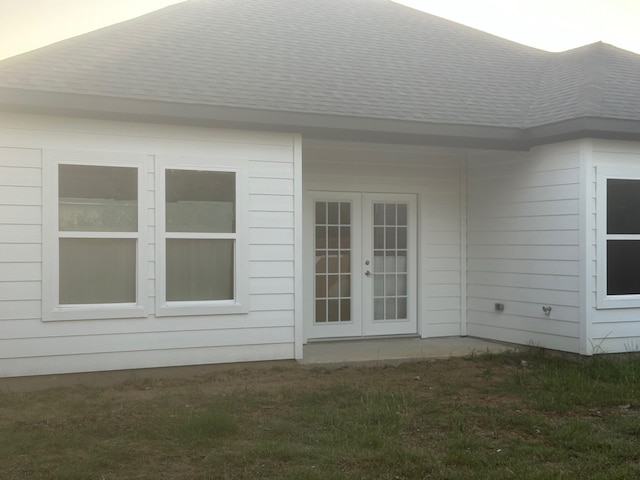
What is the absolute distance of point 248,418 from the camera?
5.98 m

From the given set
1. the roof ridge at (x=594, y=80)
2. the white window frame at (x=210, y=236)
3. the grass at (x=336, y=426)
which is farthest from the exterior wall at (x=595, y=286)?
→ the white window frame at (x=210, y=236)

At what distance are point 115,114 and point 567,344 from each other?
238 inches

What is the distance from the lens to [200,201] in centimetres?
783

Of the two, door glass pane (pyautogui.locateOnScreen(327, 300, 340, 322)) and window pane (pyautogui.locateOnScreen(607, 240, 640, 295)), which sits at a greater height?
window pane (pyautogui.locateOnScreen(607, 240, 640, 295))

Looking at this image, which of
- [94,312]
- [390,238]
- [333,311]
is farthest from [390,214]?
[94,312]

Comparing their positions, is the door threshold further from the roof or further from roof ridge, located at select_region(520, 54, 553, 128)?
roof ridge, located at select_region(520, 54, 553, 128)

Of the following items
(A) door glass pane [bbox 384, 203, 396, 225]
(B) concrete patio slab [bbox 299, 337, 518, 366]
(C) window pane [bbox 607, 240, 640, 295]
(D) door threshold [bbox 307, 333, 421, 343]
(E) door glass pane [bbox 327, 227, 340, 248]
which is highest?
(A) door glass pane [bbox 384, 203, 396, 225]

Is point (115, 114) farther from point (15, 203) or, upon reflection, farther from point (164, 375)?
point (164, 375)

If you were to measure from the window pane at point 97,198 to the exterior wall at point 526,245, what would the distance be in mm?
5133

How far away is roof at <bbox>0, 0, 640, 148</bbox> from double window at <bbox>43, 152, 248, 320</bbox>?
0.59 m

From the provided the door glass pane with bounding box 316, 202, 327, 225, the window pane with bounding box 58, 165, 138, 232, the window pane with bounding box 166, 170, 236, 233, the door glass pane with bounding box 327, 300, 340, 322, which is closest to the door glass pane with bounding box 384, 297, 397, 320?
the door glass pane with bounding box 327, 300, 340, 322

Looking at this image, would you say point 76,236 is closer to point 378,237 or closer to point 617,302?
point 378,237

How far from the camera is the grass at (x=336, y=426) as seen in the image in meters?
4.72

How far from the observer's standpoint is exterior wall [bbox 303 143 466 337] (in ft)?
33.0
